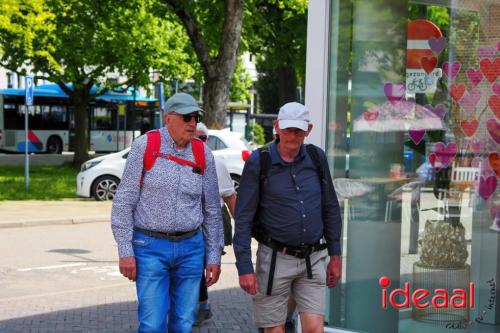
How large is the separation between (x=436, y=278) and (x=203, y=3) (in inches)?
685

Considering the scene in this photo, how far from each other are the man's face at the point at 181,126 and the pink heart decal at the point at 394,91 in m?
2.19

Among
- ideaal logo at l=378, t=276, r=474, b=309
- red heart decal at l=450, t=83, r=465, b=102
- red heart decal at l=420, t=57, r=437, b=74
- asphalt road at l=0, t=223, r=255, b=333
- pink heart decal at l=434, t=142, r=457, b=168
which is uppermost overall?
red heart decal at l=420, t=57, r=437, b=74

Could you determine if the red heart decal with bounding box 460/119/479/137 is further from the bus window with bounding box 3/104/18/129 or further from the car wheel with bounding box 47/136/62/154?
the car wheel with bounding box 47/136/62/154

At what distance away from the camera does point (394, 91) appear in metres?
6.65

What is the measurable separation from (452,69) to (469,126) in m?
0.42

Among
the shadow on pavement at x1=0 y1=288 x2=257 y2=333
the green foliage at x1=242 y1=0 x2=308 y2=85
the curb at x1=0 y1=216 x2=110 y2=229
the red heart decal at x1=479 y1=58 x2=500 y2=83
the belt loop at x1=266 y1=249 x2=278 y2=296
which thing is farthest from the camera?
the green foliage at x1=242 y1=0 x2=308 y2=85

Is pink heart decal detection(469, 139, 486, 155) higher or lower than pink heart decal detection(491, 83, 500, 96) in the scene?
lower

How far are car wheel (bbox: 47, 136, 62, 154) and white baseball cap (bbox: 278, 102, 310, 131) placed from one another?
149ft

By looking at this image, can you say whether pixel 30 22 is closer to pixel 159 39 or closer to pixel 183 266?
pixel 159 39

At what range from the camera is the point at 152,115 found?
48844mm

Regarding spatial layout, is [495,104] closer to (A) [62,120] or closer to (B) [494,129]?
(B) [494,129]

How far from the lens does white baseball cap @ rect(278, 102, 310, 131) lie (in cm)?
480

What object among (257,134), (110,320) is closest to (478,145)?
(110,320)

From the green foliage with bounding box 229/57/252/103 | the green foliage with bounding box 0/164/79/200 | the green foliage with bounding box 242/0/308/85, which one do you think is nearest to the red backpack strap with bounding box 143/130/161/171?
the green foliage with bounding box 0/164/79/200
